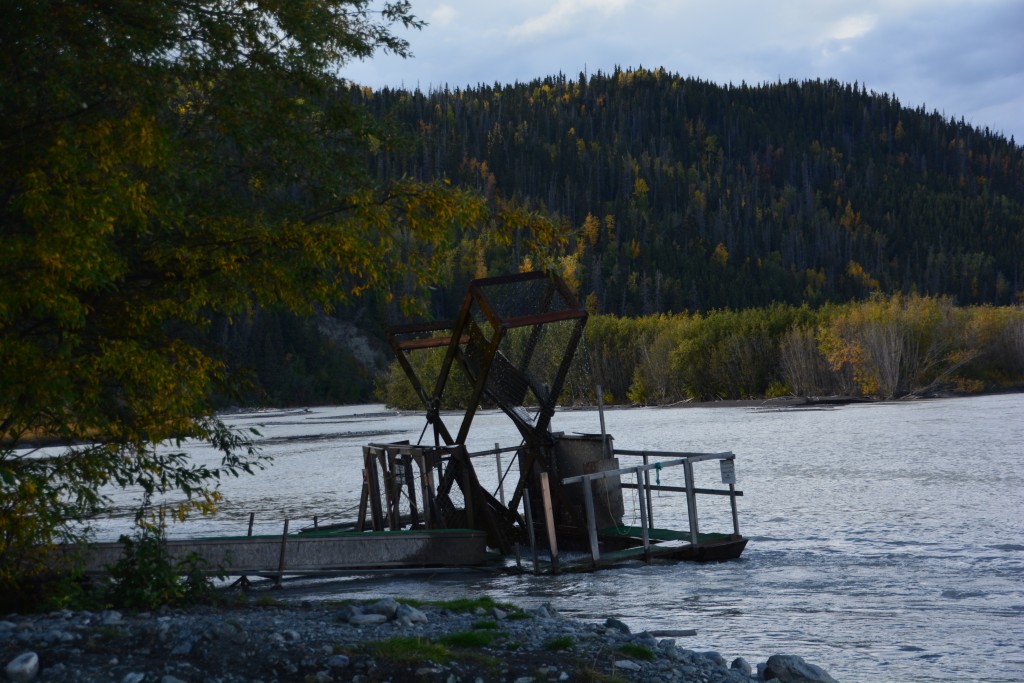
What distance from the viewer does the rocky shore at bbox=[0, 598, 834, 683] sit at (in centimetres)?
1048

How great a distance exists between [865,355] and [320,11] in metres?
Result: 88.5

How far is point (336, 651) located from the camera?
36.3ft

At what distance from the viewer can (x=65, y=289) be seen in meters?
11.1

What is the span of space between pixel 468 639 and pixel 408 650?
1128mm

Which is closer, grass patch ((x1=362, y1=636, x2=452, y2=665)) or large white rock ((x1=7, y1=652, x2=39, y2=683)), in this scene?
large white rock ((x1=7, y1=652, x2=39, y2=683))

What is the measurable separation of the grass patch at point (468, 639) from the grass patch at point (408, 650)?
419mm

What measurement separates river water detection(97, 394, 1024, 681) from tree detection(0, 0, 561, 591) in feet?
22.7

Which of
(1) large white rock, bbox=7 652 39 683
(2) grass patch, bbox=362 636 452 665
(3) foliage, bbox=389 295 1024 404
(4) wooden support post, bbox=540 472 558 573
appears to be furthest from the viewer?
(3) foliage, bbox=389 295 1024 404

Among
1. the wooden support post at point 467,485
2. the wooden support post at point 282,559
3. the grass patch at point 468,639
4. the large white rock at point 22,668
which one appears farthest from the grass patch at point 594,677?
the wooden support post at point 467,485

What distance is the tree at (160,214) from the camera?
1130 centimetres

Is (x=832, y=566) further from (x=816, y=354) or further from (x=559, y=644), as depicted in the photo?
(x=816, y=354)

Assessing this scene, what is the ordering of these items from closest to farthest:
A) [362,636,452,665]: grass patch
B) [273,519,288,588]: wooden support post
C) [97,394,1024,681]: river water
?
[362,636,452,665]: grass patch, [97,394,1024,681]: river water, [273,519,288,588]: wooden support post

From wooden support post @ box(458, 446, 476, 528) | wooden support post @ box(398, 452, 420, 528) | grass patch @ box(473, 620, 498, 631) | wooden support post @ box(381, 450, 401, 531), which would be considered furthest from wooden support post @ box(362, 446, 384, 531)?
grass patch @ box(473, 620, 498, 631)

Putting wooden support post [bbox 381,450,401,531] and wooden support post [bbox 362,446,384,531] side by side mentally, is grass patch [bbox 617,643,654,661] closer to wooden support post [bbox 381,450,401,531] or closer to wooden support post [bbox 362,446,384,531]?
wooden support post [bbox 381,450,401,531]
